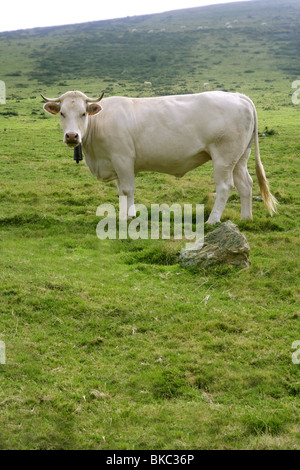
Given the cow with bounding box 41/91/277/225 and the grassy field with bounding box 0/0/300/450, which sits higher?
the cow with bounding box 41/91/277/225

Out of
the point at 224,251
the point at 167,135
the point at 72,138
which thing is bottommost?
the point at 224,251

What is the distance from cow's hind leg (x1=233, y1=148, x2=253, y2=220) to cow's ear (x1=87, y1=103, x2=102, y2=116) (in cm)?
278

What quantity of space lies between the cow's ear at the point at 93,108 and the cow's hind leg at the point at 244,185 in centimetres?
278

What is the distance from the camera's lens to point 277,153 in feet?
55.7

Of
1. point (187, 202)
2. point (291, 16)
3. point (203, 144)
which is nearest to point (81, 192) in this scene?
point (187, 202)

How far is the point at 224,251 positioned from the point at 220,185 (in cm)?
230

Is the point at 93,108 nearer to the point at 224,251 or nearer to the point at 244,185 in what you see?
the point at 244,185

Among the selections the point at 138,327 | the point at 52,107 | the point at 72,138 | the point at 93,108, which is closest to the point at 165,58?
the point at 93,108

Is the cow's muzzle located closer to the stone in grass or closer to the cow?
the cow

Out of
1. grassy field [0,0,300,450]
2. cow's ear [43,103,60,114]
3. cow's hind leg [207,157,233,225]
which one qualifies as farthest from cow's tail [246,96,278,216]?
cow's ear [43,103,60,114]

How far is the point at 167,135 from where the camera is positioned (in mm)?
9711

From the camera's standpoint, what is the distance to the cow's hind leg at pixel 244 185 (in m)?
9.95

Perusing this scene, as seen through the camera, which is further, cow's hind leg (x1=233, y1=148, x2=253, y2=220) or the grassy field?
cow's hind leg (x1=233, y1=148, x2=253, y2=220)

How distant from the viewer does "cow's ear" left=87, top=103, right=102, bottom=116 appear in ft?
30.9
